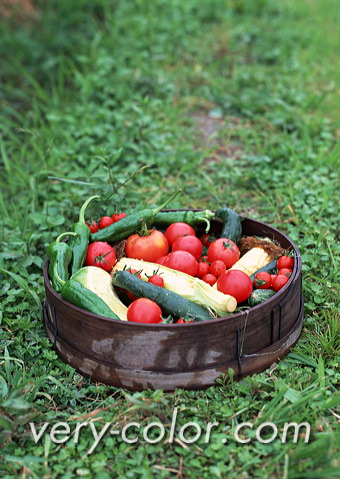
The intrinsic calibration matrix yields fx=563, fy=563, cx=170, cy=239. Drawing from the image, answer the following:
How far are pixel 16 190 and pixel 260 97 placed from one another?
298 centimetres

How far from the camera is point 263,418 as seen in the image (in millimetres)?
2787

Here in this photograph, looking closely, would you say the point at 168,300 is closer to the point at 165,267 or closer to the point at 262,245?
the point at 165,267

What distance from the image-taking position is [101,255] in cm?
349

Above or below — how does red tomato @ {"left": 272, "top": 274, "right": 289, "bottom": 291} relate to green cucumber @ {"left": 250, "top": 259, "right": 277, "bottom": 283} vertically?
above

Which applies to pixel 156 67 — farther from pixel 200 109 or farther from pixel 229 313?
pixel 229 313

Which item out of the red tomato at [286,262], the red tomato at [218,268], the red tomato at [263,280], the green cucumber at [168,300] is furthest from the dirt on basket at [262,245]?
the green cucumber at [168,300]

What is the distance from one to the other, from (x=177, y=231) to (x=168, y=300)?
2.39 ft

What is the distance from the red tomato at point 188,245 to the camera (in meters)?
3.49

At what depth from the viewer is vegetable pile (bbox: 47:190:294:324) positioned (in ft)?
9.96

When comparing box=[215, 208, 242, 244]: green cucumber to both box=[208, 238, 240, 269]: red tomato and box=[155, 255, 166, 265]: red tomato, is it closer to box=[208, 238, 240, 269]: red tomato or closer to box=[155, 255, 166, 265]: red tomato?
box=[208, 238, 240, 269]: red tomato

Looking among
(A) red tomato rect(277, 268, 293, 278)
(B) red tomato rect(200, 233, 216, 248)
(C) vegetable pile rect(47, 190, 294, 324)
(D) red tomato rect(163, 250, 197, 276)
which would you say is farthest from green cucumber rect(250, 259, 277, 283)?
(B) red tomato rect(200, 233, 216, 248)

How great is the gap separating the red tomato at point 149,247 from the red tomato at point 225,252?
0.32 m

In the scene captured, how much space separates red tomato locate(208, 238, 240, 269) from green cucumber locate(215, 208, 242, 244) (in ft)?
0.42

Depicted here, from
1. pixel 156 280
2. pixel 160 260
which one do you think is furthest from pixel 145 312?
pixel 160 260
